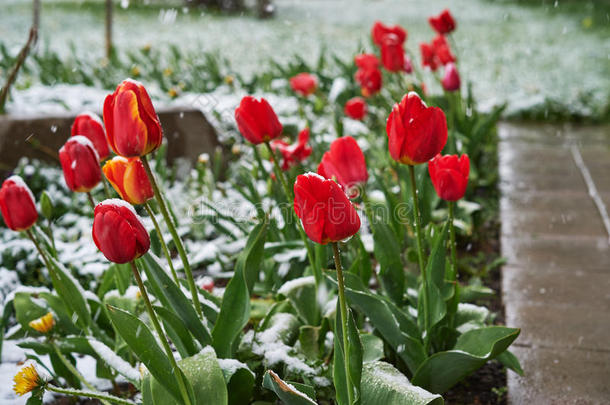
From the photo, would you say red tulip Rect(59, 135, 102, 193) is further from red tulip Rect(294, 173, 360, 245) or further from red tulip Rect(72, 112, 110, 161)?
red tulip Rect(294, 173, 360, 245)

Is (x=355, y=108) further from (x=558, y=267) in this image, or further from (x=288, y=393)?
(x=288, y=393)

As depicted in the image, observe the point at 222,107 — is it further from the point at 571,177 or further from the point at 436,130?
the point at 436,130

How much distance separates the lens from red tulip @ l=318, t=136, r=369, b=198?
50.4 inches

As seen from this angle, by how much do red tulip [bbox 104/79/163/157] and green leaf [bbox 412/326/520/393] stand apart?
653 mm

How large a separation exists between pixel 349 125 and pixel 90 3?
10.5m

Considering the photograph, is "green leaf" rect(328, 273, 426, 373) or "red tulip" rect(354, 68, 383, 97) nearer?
"green leaf" rect(328, 273, 426, 373)

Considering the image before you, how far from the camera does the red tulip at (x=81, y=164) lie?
1246 mm

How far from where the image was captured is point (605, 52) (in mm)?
7012

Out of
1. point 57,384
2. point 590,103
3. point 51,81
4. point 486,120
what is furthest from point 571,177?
point 51,81

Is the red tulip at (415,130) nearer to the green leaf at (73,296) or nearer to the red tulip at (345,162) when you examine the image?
the red tulip at (345,162)

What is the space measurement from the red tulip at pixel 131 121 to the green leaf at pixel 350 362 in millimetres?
404

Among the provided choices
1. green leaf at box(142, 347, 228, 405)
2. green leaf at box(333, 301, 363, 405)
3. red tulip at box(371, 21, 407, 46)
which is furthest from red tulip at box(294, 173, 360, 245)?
red tulip at box(371, 21, 407, 46)

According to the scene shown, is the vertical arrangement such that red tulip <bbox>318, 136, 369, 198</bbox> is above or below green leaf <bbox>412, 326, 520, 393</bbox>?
above

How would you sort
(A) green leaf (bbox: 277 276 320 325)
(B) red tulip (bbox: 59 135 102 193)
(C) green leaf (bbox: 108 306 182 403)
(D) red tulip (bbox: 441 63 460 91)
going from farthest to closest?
(D) red tulip (bbox: 441 63 460 91)
(A) green leaf (bbox: 277 276 320 325)
(B) red tulip (bbox: 59 135 102 193)
(C) green leaf (bbox: 108 306 182 403)
